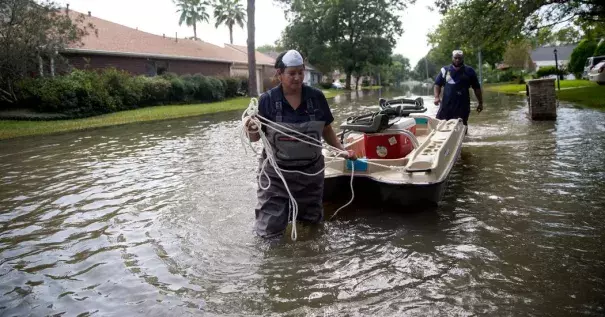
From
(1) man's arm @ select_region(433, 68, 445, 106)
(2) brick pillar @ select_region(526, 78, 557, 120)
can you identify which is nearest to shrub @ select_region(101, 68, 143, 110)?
(1) man's arm @ select_region(433, 68, 445, 106)

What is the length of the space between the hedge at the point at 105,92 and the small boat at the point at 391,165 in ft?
53.6

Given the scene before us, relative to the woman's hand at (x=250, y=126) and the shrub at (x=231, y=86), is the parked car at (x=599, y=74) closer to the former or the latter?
the shrub at (x=231, y=86)

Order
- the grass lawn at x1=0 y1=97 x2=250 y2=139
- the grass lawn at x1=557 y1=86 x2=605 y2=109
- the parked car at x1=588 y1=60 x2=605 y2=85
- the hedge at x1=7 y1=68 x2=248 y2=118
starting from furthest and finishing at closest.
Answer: the parked car at x1=588 y1=60 x2=605 y2=85, the hedge at x1=7 y1=68 x2=248 y2=118, the grass lawn at x1=557 y1=86 x2=605 y2=109, the grass lawn at x1=0 y1=97 x2=250 y2=139

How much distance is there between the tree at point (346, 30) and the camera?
4941 centimetres

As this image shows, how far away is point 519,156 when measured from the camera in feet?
25.9

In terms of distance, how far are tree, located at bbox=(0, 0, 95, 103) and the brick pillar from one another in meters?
18.1

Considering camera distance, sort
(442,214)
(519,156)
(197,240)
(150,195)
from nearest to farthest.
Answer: (197,240) < (442,214) < (150,195) < (519,156)

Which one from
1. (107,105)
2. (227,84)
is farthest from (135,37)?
(107,105)

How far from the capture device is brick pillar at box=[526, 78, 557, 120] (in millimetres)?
12203

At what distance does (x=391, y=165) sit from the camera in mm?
5461

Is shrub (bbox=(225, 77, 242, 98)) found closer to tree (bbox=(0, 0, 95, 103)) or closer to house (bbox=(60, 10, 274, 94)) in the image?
house (bbox=(60, 10, 274, 94))

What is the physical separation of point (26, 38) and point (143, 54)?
30.6 ft

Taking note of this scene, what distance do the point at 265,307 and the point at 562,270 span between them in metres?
2.30

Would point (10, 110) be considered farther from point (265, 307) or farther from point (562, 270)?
point (562, 270)
